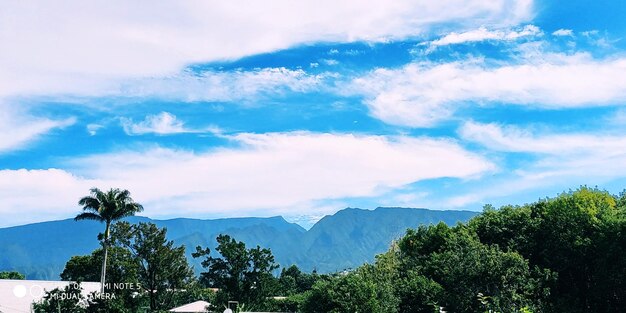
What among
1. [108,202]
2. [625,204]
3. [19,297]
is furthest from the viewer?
[108,202]

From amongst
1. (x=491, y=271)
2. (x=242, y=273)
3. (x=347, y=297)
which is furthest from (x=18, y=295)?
(x=491, y=271)

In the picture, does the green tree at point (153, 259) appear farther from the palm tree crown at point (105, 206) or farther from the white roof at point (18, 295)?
the white roof at point (18, 295)

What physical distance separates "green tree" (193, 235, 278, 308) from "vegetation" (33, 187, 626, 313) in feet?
0.26

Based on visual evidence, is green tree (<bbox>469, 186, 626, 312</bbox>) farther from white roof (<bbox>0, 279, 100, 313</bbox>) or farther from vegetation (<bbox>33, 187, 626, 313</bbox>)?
white roof (<bbox>0, 279, 100, 313</bbox>)

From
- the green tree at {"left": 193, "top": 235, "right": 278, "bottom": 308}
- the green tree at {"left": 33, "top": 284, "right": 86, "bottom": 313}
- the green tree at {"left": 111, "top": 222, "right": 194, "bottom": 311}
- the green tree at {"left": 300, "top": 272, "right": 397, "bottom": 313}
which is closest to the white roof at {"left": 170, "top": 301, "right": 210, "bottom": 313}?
the green tree at {"left": 193, "top": 235, "right": 278, "bottom": 308}

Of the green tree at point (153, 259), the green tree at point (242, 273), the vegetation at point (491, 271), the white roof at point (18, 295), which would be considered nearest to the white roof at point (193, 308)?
the vegetation at point (491, 271)

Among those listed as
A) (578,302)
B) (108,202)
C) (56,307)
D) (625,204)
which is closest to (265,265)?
(108,202)

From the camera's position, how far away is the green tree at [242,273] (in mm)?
43719

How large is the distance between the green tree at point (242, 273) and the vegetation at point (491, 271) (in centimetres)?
8

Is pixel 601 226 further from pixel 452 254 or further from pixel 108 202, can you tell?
pixel 108 202

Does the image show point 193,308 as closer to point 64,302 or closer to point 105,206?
point 105,206

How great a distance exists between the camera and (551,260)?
3484 cm

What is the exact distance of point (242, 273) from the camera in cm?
4409

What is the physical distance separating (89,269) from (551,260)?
48.7m
